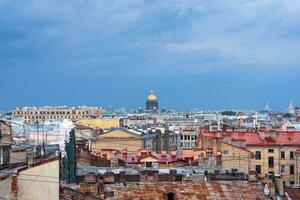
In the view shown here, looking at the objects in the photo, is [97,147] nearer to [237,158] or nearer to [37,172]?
[237,158]

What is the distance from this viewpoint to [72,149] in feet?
110

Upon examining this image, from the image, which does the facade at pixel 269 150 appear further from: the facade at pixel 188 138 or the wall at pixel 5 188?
the wall at pixel 5 188

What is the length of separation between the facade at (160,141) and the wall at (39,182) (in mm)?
61267

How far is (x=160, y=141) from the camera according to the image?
89.1m

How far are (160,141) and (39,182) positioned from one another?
73.5m

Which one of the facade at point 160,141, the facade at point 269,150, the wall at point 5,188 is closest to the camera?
the wall at point 5,188

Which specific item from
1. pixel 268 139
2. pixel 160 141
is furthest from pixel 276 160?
pixel 160 141

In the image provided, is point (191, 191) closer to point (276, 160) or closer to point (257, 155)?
point (257, 155)

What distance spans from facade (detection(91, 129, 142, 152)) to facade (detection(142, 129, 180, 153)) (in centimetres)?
139

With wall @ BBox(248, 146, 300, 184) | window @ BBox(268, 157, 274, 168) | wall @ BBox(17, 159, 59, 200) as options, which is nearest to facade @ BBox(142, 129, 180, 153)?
wall @ BBox(248, 146, 300, 184)

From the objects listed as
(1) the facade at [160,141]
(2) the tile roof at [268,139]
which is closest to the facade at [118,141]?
(1) the facade at [160,141]

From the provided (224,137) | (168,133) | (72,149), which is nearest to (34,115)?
(168,133)

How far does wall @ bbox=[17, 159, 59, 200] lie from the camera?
1534 cm

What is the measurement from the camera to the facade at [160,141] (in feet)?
264
